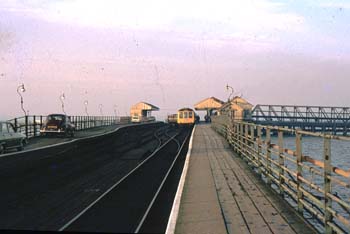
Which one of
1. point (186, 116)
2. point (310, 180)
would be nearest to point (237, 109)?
point (310, 180)

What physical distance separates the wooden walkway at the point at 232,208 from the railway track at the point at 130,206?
0.91 metres

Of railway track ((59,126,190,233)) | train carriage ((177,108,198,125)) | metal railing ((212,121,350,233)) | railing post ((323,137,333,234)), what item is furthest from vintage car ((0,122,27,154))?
train carriage ((177,108,198,125))

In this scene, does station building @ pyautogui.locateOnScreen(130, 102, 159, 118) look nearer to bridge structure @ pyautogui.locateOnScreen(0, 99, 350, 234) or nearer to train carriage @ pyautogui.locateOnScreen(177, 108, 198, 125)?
train carriage @ pyautogui.locateOnScreen(177, 108, 198, 125)

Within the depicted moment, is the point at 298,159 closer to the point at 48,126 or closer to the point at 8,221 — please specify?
the point at 8,221

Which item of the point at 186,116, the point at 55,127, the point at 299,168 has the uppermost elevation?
the point at 186,116

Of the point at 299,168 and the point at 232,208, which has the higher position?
the point at 299,168

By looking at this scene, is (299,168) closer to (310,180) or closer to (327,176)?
(310,180)

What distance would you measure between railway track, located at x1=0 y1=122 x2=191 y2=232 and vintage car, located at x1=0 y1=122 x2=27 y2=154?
1476 millimetres

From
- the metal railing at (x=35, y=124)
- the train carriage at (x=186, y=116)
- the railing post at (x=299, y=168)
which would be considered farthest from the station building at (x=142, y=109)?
the railing post at (x=299, y=168)

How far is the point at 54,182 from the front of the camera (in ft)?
65.1

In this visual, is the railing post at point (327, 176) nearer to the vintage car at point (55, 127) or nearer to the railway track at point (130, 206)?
the railway track at point (130, 206)

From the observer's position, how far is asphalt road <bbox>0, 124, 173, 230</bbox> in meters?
13.1

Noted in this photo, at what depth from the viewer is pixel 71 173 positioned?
2294 centimetres

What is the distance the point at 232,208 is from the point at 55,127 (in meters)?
34.0
